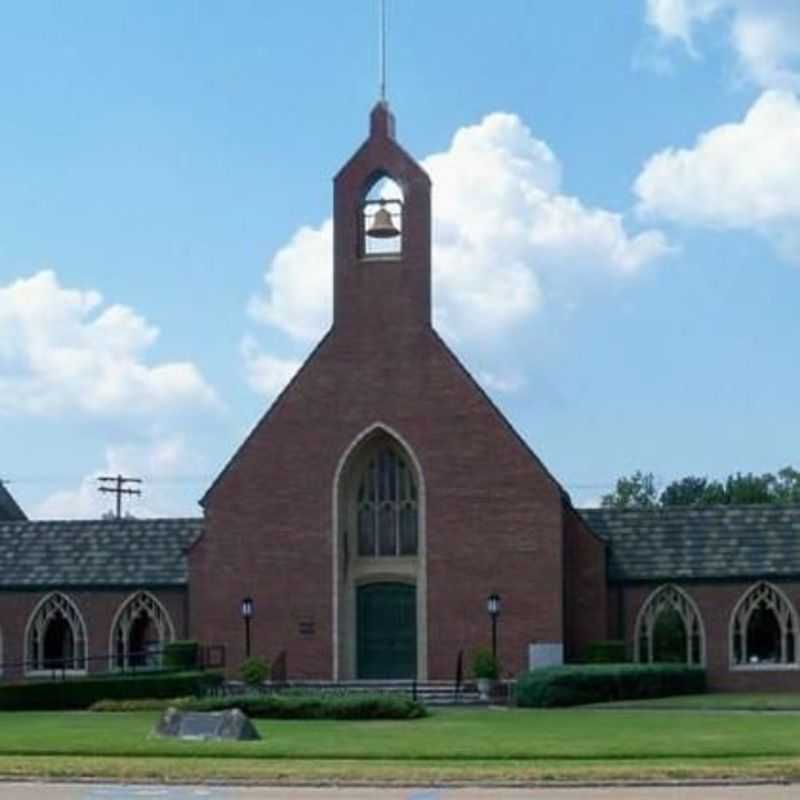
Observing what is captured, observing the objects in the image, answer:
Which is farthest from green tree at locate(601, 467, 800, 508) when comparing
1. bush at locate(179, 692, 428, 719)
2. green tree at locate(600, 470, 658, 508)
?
bush at locate(179, 692, 428, 719)

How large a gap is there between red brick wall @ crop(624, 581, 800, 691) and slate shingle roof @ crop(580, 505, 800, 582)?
0.32m

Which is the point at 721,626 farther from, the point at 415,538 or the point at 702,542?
the point at 415,538

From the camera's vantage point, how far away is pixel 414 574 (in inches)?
2053

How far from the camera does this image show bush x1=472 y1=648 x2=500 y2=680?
48.9m

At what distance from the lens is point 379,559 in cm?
5244

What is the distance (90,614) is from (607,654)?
46.5 feet

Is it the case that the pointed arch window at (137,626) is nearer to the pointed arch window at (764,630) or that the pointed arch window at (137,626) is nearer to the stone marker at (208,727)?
the pointed arch window at (764,630)

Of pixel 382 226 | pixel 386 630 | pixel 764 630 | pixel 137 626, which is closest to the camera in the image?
pixel 382 226

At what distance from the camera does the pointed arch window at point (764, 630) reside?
50.9 metres

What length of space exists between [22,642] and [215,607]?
606cm

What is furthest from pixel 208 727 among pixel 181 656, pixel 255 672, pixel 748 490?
pixel 748 490

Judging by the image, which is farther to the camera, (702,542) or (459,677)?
(702,542)

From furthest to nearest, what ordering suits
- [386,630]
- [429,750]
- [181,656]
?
[386,630] → [181,656] → [429,750]

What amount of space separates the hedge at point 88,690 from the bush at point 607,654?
406 inches
